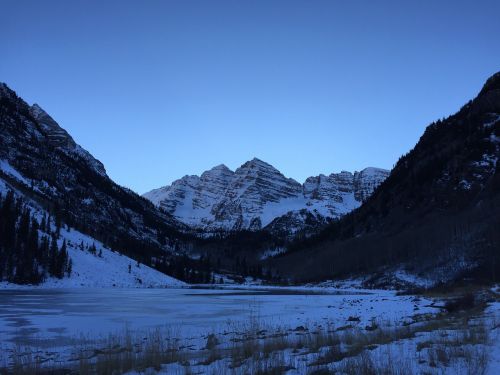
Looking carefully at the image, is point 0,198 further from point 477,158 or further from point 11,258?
point 477,158

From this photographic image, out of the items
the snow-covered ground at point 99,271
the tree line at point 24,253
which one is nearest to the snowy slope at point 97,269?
the snow-covered ground at point 99,271

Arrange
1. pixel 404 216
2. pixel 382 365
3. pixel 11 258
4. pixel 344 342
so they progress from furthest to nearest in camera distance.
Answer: pixel 404 216, pixel 11 258, pixel 344 342, pixel 382 365

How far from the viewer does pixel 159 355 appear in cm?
1662

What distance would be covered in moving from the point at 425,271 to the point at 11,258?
97.9m

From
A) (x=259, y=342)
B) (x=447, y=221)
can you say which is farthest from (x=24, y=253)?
(x=447, y=221)

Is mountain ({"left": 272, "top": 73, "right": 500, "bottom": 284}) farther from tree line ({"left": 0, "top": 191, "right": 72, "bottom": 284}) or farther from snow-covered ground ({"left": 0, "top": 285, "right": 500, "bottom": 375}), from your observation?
tree line ({"left": 0, "top": 191, "right": 72, "bottom": 284})

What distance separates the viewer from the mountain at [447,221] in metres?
104

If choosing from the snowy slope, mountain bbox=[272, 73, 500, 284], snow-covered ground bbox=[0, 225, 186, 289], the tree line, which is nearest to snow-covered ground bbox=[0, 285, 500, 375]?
mountain bbox=[272, 73, 500, 284]

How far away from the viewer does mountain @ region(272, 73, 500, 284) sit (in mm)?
103875

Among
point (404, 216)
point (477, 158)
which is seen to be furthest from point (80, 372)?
point (404, 216)

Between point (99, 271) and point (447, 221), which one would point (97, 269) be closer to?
point (99, 271)

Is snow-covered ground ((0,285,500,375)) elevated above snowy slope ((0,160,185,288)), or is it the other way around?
snowy slope ((0,160,185,288))

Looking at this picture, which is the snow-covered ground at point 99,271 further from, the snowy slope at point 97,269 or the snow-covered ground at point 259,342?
the snow-covered ground at point 259,342

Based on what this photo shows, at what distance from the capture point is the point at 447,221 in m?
138
